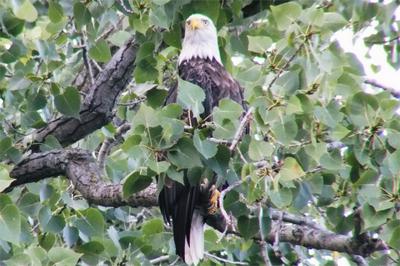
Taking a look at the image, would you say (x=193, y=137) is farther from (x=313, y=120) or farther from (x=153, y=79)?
(x=153, y=79)

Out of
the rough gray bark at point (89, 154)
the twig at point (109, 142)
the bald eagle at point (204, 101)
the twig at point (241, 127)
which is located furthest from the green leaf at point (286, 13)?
the twig at point (109, 142)

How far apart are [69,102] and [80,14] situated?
0.46 metres

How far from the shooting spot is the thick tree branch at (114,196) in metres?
3.14

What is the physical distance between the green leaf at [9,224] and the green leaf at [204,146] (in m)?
0.61

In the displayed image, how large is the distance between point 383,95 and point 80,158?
5.06ft

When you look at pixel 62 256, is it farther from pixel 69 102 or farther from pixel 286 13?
pixel 286 13

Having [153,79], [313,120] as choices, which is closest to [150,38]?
[153,79]

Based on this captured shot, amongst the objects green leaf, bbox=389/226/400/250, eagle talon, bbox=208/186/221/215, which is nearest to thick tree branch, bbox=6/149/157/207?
eagle talon, bbox=208/186/221/215

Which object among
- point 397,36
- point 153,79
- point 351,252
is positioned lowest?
point 351,252

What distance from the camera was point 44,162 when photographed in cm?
388

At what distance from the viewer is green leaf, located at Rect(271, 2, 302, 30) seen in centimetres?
269

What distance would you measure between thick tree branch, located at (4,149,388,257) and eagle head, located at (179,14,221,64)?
2.98 ft

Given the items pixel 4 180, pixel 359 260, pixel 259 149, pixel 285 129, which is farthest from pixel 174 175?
pixel 359 260

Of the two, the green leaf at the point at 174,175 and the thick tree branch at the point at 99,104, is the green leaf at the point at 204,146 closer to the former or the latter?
the green leaf at the point at 174,175
